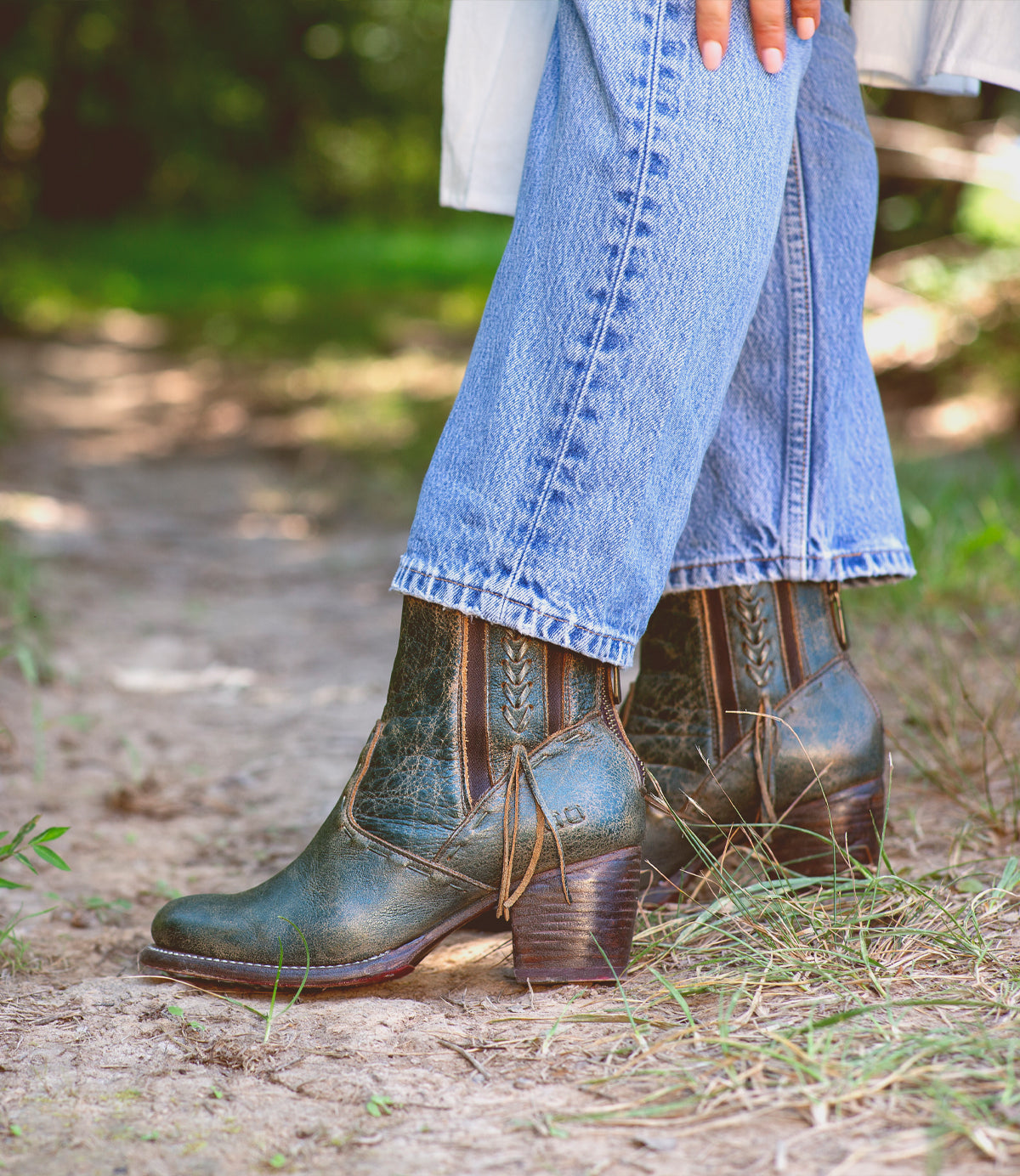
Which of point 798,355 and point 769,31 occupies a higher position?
point 769,31

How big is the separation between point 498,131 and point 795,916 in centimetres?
96

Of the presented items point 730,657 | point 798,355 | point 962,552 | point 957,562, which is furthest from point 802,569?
point 957,562

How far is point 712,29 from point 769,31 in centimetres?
7

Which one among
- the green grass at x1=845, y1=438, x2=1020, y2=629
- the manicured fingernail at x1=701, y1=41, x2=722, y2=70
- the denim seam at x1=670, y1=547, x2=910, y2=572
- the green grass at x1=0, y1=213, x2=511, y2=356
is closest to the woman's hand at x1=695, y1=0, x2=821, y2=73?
the manicured fingernail at x1=701, y1=41, x2=722, y2=70

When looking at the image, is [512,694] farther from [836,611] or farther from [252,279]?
[252,279]

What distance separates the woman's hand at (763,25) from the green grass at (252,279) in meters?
6.58

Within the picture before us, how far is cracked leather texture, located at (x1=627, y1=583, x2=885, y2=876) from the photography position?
1.32 meters

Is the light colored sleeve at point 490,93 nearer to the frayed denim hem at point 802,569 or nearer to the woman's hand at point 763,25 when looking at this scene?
the woman's hand at point 763,25

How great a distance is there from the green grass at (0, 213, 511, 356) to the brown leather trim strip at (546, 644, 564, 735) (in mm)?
6648

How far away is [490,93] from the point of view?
4.38 feet

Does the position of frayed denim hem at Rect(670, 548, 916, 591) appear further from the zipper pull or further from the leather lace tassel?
the leather lace tassel

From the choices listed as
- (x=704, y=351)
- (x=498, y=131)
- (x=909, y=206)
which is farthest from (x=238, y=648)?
(x=909, y=206)

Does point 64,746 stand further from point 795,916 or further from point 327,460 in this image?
point 327,460

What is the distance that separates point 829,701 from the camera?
1339 mm
